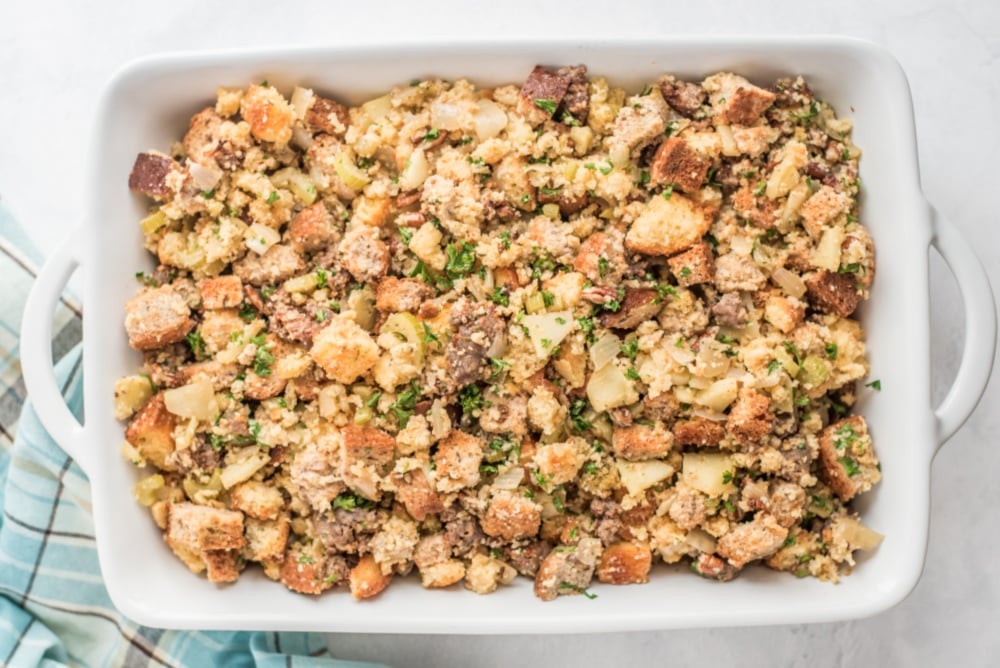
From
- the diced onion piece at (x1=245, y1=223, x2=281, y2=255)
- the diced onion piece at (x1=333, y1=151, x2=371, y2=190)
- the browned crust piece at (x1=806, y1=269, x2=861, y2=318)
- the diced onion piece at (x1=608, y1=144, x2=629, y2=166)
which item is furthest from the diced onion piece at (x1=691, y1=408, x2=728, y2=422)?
the diced onion piece at (x1=245, y1=223, x2=281, y2=255)

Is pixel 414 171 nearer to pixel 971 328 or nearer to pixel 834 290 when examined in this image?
pixel 834 290

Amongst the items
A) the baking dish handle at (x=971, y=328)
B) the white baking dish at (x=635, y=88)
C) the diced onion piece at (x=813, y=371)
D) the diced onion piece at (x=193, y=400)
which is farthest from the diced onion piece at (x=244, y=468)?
the baking dish handle at (x=971, y=328)

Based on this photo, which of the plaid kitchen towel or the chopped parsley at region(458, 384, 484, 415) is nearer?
the chopped parsley at region(458, 384, 484, 415)

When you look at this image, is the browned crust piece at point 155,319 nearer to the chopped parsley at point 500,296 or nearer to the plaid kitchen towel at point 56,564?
the plaid kitchen towel at point 56,564

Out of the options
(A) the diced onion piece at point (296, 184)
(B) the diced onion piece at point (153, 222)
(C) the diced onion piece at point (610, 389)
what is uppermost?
(A) the diced onion piece at point (296, 184)

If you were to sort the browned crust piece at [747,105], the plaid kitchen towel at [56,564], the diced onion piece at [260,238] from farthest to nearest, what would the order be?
1. the plaid kitchen towel at [56,564]
2. the diced onion piece at [260,238]
3. the browned crust piece at [747,105]

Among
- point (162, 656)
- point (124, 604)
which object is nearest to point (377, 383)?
point (124, 604)

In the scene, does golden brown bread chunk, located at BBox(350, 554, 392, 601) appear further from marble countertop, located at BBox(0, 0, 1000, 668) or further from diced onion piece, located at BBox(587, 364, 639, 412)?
diced onion piece, located at BBox(587, 364, 639, 412)

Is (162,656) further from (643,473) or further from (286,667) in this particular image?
(643,473)
